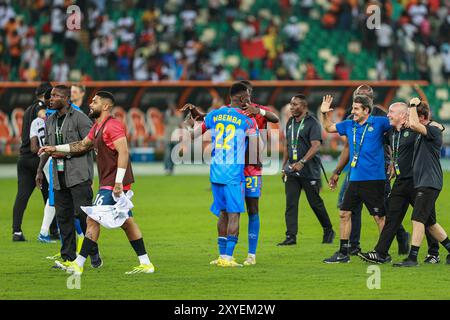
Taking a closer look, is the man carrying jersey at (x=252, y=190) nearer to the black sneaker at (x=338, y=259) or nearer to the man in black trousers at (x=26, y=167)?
the black sneaker at (x=338, y=259)

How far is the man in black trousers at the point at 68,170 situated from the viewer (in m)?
13.8

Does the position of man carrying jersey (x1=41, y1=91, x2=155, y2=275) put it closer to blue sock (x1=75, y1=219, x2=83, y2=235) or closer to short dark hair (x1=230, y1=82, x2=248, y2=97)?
blue sock (x1=75, y1=219, x2=83, y2=235)

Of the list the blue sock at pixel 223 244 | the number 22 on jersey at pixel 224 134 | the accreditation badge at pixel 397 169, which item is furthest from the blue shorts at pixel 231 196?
the accreditation badge at pixel 397 169

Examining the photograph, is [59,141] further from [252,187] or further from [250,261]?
[250,261]

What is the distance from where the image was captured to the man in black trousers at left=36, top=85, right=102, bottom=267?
13773 mm

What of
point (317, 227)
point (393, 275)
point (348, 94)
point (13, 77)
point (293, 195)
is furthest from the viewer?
point (13, 77)

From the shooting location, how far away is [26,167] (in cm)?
1727

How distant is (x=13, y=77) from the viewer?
37906 millimetres

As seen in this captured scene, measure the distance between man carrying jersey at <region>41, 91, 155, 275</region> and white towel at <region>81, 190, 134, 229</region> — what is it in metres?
0.08

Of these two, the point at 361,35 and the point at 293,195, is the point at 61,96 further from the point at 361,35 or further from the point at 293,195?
the point at 361,35

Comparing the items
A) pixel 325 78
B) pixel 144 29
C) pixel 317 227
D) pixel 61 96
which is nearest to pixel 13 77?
pixel 144 29

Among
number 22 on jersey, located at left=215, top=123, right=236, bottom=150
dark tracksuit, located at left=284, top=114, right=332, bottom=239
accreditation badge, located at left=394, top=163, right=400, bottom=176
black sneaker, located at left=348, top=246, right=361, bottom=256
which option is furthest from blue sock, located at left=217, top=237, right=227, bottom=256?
dark tracksuit, located at left=284, top=114, right=332, bottom=239
